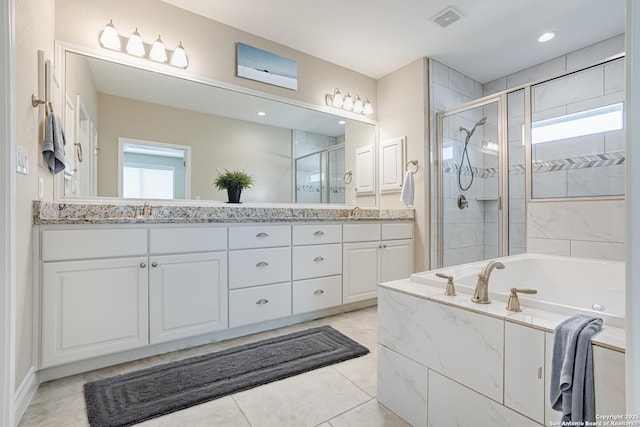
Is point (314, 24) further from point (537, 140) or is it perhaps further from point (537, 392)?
point (537, 392)

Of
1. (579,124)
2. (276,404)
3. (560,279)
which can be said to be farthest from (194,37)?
(579,124)

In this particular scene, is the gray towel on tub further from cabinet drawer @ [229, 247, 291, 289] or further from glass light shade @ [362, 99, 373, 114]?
glass light shade @ [362, 99, 373, 114]

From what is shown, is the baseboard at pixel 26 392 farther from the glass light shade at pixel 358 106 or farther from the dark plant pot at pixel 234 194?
the glass light shade at pixel 358 106

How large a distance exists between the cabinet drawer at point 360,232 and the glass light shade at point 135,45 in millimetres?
2049

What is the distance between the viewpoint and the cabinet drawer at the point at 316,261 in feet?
7.86

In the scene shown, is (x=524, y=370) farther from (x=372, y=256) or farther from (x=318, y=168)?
(x=318, y=168)

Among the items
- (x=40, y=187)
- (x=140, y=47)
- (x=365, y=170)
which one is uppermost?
(x=140, y=47)

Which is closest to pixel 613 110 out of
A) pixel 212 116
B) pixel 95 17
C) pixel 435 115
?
pixel 435 115

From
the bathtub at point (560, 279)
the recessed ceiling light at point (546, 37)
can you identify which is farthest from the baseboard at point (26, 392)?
the recessed ceiling light at point (546, 37)

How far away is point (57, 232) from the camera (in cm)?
157

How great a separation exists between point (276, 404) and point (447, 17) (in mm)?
2986

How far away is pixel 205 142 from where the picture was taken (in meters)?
2.49

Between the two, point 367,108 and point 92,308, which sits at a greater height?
point 367,108

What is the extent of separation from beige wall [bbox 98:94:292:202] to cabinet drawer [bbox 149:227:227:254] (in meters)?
0.55
